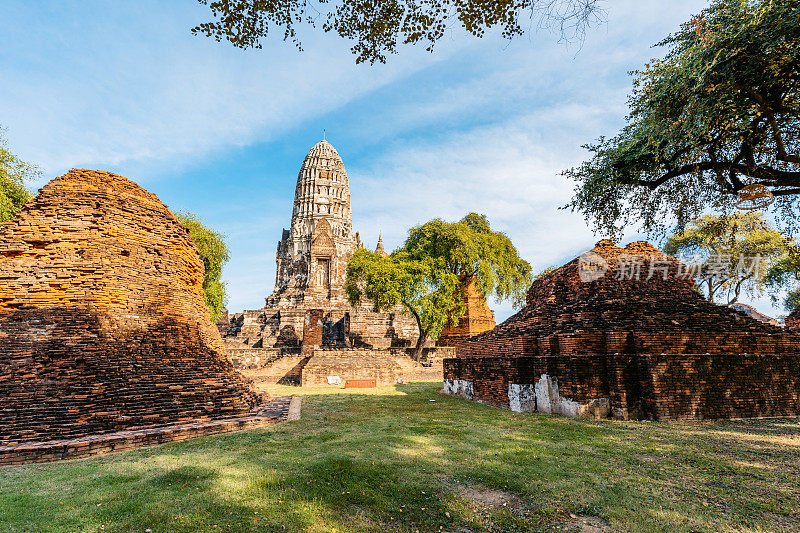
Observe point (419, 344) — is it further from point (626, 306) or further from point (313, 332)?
point (626, 306)

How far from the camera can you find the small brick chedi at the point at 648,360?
6.77m

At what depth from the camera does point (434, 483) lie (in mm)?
3793

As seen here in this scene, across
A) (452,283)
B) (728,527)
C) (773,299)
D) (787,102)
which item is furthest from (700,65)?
(773,299)

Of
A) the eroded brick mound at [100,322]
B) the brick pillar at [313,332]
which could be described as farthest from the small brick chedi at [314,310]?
the eroded brick mound at [100,322]

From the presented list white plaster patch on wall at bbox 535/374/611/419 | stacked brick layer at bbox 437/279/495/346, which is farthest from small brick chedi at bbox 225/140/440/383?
white plaster patch on wall at bbox 535/374/611/419

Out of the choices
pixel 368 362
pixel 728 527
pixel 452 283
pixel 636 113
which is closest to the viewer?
pixel 728 527

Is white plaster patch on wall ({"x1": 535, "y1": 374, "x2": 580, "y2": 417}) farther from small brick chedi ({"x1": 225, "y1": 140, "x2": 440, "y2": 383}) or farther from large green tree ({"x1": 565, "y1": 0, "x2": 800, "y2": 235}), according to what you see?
small brick chedi ({"x1": 225, "y1": 140, "x2": 440, "y2": 383})

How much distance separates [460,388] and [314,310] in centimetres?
1545

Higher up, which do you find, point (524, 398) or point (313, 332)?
point (313, 332)

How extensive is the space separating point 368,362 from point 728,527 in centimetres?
1857

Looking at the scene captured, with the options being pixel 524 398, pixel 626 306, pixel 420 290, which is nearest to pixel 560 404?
pixel 524 398

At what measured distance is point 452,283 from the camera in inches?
982

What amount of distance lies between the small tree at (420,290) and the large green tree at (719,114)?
1646 cm

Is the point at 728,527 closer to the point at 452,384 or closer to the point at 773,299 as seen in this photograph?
the point at 452,384
